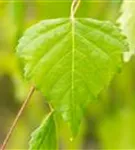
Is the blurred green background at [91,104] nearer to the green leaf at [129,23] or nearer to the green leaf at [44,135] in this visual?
the green leaf at [129,23]

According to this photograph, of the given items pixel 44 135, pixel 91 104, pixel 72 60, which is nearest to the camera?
pixel 72 60

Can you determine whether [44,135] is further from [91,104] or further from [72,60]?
[91,104]

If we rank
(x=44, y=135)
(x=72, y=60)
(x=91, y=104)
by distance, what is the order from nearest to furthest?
(x=72, y=60)
(x=44, y=135)
(x=91, y=104)

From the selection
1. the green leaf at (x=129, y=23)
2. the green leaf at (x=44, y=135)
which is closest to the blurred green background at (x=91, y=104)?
the green leaf at (x=129, y=23)

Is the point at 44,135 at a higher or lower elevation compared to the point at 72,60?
lower

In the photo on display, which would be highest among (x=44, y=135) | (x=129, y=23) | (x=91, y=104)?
(x=129, y=23)

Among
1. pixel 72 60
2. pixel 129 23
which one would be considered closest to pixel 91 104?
pixel 129 23

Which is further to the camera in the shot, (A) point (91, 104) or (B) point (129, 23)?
(A) point (91, 104)

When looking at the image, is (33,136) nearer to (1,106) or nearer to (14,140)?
(14,140)
